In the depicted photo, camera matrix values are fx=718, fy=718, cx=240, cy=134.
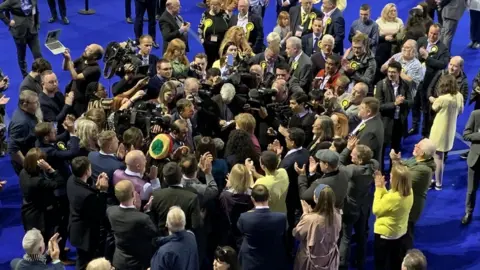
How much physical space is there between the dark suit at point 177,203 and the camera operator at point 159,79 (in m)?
2.25

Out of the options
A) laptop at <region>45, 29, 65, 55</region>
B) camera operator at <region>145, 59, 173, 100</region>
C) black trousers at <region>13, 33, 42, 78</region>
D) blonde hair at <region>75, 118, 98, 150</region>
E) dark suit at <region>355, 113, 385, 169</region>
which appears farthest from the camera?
black trousers at <region>13, 33, 42, 78</region>

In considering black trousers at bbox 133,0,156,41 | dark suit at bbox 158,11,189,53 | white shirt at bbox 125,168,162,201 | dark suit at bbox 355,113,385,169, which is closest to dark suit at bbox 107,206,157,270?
white shirt at bbox 125,168,162,201

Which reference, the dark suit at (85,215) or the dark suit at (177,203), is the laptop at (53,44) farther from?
the dark suit at (177,203)

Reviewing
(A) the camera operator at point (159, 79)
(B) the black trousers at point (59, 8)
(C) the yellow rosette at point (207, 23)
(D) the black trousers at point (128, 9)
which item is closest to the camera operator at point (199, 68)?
(A) the camera operator at point (159, 79)

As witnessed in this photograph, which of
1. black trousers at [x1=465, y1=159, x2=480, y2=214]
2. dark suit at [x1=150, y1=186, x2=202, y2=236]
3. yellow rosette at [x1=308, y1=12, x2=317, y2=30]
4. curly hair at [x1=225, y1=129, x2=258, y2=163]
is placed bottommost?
black trousers at [x1=465, y1=159, x2=480, y2=214]

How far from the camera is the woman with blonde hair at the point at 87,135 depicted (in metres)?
7.19

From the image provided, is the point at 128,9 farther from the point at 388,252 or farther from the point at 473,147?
the point at 388,252

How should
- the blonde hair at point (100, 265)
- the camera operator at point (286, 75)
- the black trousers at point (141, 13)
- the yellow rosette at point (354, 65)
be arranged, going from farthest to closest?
the black trousers at point (141, 13)
the yellow rosette at point (354, 65)
the camera operator at point (286, 75)
the blonde hair at point (100, 265)

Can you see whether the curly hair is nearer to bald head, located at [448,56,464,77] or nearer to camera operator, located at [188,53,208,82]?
camera operator, located at [188,53,208,82]

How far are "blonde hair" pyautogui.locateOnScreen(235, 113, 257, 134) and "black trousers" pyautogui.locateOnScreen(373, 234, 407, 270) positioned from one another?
1.64 m

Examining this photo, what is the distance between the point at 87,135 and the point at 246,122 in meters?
1.60

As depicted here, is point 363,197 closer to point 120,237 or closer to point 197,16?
point 120,237

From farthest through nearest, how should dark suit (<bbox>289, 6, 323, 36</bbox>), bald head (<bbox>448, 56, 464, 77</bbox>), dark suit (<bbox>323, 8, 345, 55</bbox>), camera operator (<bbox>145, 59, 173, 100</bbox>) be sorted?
1. dark suit (<bbox>289, 6, 323, 36</bbox>)
2. dark suit (<bbox>323, 8, 345, 55</bbox>)
3. bald head (<bbox>448, 56, 464, 77</bbox>)
4. camera operator (<bbox>145, 59, 173, 100</bbox>)

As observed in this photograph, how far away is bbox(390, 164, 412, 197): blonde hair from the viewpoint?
249 inches
